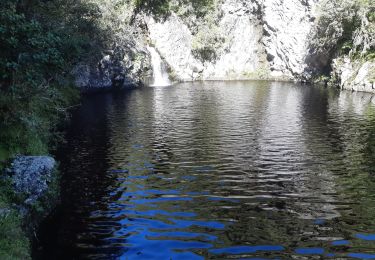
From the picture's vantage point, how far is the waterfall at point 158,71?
82625 millimetres

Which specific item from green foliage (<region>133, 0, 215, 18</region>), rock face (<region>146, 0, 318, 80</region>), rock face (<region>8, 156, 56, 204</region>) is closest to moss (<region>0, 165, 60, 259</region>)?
rock face (<region>8, 156, 56, 204</region>)

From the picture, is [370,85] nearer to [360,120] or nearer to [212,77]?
[360,120]

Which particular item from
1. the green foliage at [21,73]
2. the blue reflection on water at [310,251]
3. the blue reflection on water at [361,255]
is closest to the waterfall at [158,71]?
the green foliage at [21,73]

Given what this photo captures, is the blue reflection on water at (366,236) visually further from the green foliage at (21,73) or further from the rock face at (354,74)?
the rock face at (354,74)

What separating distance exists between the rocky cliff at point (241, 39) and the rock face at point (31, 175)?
5034 cm

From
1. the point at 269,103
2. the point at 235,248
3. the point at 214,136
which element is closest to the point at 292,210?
the point at 235,248

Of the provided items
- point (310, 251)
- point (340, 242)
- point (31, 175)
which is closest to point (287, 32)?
point (340, 242)

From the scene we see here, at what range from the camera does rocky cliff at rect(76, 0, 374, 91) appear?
229 feet

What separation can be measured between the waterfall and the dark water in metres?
39.6

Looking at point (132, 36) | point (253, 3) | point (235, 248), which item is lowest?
point (235, 248)

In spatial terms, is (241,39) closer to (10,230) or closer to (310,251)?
(310,251)

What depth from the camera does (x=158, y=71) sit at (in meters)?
83.7

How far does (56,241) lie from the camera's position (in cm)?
1650

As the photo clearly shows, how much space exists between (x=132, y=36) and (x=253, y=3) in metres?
35.6
